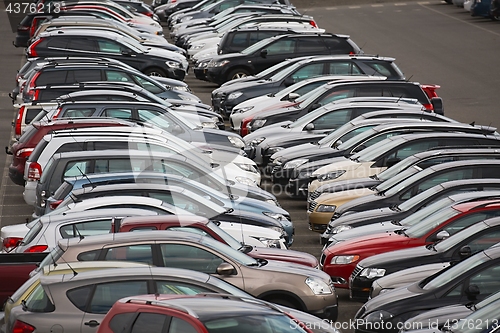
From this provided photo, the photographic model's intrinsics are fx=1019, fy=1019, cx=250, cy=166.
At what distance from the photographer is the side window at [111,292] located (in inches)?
382

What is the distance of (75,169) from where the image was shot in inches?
615

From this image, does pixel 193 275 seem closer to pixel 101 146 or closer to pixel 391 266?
pixel 391 266

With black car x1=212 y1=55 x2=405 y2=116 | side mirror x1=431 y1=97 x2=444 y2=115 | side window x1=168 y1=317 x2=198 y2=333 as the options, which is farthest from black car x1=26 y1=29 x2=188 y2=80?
side window x1=168 y1=317 x2=198 y2=333

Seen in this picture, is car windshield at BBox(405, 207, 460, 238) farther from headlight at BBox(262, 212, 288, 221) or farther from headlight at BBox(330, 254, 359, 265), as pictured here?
headlight at BBox(262, 212, 288, 221)

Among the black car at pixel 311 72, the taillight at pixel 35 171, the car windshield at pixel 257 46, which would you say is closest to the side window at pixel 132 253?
the taillight at pixel 35 171

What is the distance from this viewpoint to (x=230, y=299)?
8.73 metres

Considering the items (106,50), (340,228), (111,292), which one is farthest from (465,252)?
(106,50)

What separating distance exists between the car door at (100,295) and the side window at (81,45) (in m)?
20.1

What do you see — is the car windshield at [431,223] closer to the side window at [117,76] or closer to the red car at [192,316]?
the red car at [192,316]

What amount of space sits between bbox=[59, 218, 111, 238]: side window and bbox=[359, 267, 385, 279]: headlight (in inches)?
128

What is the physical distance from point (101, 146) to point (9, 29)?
97.5 feet

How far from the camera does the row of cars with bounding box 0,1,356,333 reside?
9477 millimetres

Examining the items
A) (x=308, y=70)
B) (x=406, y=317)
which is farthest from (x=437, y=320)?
(x=308, y=70)

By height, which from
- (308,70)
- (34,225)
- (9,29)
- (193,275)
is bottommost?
(9,29)
